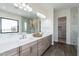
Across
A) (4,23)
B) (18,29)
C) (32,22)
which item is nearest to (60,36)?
(32,22)

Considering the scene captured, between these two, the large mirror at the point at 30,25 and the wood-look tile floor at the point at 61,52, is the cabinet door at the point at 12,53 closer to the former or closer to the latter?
the large mirror at the point at 30,25

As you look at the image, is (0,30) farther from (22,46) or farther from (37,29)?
(37,29)

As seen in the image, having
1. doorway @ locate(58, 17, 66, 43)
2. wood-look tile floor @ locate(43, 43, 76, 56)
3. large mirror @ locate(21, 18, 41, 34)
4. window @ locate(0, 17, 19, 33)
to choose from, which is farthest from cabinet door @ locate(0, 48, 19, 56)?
doorway @ locate(58, 17, 66, 43)

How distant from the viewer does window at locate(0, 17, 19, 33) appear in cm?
194

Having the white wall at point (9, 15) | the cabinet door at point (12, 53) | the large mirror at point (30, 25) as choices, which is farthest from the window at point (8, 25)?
the cabinet door at point (12, 53)

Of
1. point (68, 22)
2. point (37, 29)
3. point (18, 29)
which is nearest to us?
point (18, 29)

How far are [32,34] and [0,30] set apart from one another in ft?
4.37

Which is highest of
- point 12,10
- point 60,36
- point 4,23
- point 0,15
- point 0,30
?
point 12,10

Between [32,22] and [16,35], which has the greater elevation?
Result: [32,22]

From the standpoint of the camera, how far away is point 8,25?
6.75 ft

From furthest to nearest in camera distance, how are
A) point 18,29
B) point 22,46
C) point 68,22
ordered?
point 68,22
point 18,29
point 22,46

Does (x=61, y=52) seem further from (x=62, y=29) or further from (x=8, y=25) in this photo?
(x=62, y=29)

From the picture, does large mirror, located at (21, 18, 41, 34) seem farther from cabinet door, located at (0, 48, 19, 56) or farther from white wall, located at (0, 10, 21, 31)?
cabinet door, located at (0, 48, 19, 56)

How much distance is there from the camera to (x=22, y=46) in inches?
71.6
